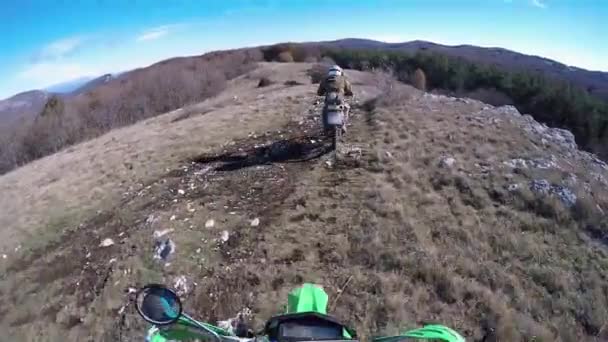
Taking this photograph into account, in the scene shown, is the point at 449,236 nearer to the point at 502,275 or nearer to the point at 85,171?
the point at 502,275

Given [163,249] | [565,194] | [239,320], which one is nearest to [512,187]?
[565,194]

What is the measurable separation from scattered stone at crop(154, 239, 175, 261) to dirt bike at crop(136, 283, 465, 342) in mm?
5580

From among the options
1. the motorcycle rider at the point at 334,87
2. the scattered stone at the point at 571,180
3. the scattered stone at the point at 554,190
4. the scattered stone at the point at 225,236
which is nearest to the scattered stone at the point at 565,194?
the scattered stone at the point at 554,190

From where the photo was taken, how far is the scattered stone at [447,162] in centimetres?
1100

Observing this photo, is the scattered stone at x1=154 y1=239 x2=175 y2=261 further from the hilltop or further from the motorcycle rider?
the motorcycle rider

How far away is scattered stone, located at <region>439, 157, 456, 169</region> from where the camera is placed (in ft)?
36.1

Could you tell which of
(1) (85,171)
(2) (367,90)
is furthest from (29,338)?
(2) (367,90)

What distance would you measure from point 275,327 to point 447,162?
962cm

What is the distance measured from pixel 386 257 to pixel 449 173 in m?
3.93

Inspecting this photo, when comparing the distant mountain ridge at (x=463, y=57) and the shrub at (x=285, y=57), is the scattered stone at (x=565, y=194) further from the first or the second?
the shrub at (x=285, y=57)

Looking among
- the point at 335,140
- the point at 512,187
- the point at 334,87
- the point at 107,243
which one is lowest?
the point at 107,243

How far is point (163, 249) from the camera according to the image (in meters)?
8.09

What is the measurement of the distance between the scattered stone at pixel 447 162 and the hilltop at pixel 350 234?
0.16 feet

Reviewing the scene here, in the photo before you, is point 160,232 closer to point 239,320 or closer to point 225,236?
point 225,236
